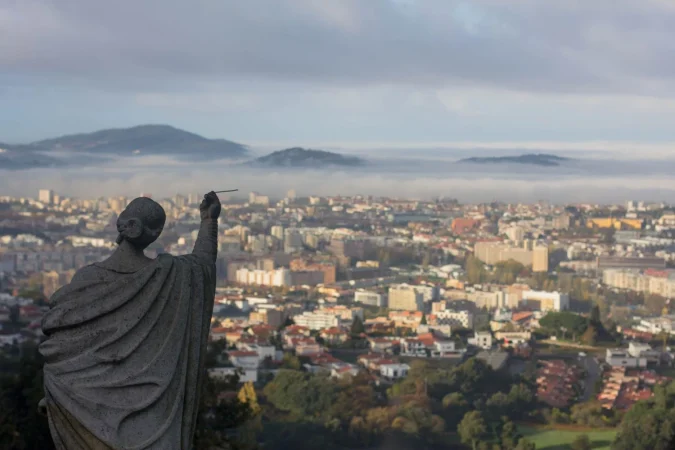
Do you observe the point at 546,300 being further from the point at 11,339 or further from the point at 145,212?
the point at 145,212

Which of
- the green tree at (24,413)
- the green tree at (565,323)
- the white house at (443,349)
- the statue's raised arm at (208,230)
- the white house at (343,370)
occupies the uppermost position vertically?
the statue's raised arm at (208,230)

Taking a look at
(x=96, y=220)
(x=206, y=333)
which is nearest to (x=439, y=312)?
(x=96, y=220)

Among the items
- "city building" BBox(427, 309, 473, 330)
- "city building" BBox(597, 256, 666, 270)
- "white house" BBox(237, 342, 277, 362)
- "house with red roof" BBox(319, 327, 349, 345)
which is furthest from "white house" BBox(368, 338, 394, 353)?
"city building" BBox(597, 256, 666, 270)

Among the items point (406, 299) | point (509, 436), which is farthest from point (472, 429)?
point (406, 299)

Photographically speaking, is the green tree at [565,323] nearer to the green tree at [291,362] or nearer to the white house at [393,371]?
the white house at [393,371]

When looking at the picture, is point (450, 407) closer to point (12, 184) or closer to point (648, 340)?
point (648, 340)

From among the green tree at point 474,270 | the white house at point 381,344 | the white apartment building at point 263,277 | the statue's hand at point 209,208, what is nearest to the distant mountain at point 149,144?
the white apartment building at point 263,277

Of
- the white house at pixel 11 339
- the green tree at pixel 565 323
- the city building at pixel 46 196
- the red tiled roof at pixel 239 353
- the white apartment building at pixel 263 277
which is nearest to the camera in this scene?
the white house at pixel 11 339
